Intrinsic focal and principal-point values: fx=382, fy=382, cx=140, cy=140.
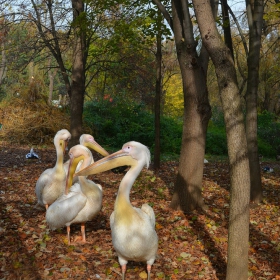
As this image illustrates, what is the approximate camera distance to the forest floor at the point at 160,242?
5.02m

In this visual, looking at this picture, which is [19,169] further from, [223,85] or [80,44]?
[223,85]

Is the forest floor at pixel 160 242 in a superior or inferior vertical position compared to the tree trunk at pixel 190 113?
inferior

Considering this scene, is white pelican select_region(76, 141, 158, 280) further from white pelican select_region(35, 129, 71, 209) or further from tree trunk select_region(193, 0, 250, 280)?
white pelican select_region(35, 129, 71, 209)

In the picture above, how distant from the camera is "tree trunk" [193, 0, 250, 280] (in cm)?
402

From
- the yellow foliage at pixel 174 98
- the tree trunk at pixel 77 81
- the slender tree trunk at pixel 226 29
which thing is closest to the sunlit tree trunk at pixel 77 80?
the tree trunk at pixel 77 81

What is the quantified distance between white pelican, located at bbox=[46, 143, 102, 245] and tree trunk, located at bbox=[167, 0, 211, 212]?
6.60 ft

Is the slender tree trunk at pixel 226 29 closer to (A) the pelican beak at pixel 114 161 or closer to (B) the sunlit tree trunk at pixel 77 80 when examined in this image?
(B) the sunlit tree trunk at pixel 77 80

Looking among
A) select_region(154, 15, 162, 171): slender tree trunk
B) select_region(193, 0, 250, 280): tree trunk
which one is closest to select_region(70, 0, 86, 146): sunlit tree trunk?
select_region(154, 15, 162, 171): slender tree trunk

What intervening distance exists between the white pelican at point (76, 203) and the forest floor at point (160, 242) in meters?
0.43

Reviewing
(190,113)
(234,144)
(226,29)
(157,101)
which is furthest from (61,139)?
(226,29)

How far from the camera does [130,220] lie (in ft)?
14.4

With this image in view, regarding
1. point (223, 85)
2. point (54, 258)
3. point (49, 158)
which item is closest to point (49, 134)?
point (49, 158)

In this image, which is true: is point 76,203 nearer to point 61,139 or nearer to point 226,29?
point 61,139

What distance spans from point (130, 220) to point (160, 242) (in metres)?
1.76
